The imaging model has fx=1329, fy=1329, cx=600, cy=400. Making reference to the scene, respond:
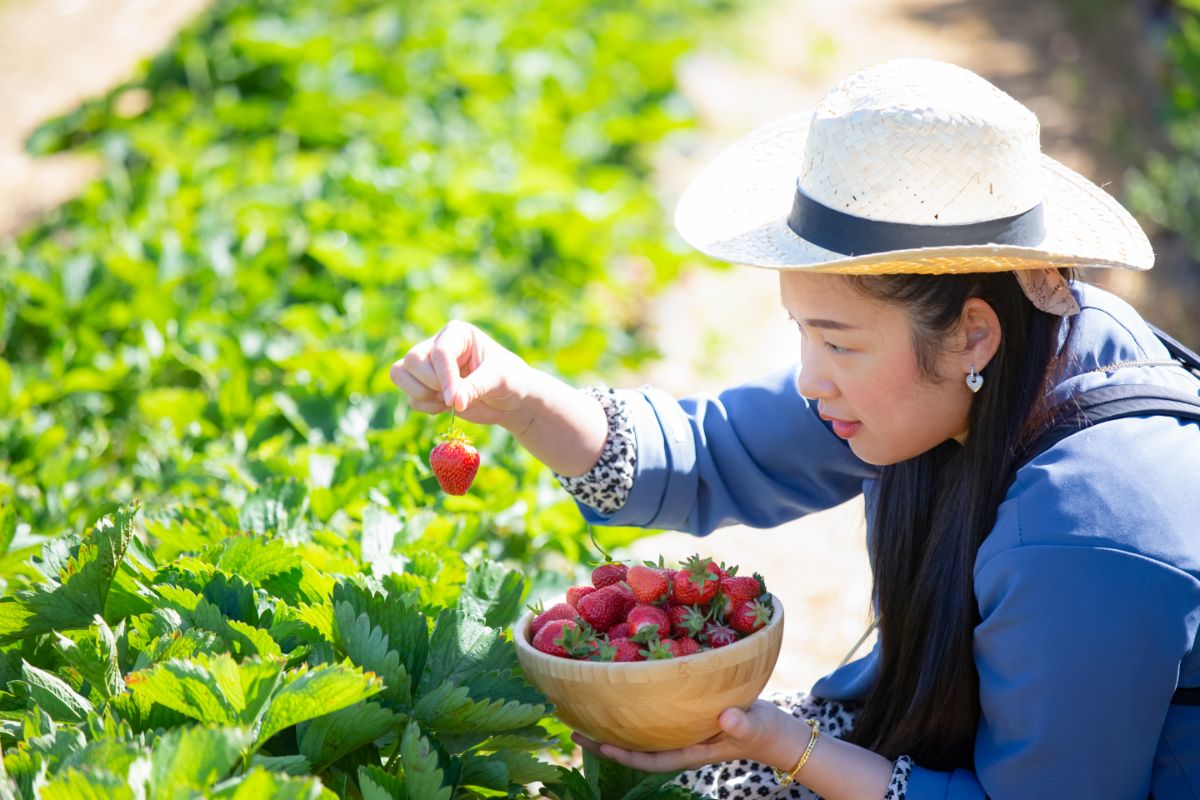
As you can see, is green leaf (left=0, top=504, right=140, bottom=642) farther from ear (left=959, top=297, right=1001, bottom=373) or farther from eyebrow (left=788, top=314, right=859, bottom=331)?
ear (left=959, top=297, right=1001, bottom=373)

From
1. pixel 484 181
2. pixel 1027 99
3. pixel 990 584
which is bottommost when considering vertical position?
pixel 1027 99

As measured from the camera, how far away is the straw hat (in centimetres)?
193

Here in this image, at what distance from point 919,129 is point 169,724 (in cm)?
134

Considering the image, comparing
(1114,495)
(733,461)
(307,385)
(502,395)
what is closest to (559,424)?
(502,395)

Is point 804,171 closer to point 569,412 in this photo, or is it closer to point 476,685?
point 569,412

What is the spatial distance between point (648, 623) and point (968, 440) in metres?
0.59

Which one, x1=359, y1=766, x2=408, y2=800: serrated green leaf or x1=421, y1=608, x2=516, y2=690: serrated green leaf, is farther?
x1=421, y1=608, x2=516, y2=690: serrated green leaf

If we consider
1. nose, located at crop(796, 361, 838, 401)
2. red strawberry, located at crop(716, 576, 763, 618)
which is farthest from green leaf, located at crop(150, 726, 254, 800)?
nose, located at crop(796, 361, 838, 401)

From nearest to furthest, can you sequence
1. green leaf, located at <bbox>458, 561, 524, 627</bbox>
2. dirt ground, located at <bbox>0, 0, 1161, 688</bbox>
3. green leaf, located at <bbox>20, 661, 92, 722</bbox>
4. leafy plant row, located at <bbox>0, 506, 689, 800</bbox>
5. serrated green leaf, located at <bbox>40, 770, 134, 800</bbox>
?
serrated green leaf, located at <bbox>40, 770, 134, 800</bbox>
leafy plant row, located at <bbox>0, 506, 689, 800</bbox>
green leaf, located at <bbox>20, 661, 92, 722</bbox>
green leaf, located at <bbox>458, 561, 524, 627</bbox>
dirt ground, located at <bbox>0, 0, 1161, 688</bbox>

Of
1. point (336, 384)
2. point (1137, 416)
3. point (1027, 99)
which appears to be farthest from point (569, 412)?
point (1027, 99)

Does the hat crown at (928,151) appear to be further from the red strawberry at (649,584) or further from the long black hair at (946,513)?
the red strawberry at (649,584)

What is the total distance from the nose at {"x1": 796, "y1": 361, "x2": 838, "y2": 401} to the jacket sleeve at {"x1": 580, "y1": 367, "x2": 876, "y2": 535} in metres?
0.41

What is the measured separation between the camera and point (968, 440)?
210 centimetres

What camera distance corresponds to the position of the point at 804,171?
2092 millimetres
